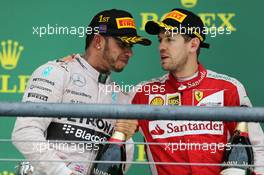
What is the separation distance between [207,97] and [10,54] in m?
0.83

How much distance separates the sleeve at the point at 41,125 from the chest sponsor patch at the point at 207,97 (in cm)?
38

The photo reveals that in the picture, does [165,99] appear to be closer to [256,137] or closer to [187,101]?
[187,101]

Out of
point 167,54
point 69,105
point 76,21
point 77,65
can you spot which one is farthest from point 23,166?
point 69,105

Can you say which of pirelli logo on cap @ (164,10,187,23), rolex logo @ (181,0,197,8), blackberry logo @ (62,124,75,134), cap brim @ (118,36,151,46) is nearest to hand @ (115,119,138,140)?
blackberry logo @ (62,124,75,134)

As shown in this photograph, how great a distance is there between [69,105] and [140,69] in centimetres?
151

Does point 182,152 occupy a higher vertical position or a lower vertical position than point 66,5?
lower

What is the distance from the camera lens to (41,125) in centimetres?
218

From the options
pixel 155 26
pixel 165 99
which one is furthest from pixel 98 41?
pixel 165 99

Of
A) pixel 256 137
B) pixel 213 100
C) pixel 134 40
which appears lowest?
pixel 256 137

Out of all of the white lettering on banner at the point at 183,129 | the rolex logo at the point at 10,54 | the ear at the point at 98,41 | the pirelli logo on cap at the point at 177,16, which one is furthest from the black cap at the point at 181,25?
the rolex logo at the point at 10,54

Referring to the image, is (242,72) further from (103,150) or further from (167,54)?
(103,150)

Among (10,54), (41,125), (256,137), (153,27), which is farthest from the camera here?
(10,54)

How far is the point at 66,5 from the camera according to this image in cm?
288

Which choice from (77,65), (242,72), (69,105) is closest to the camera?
(69,105)
